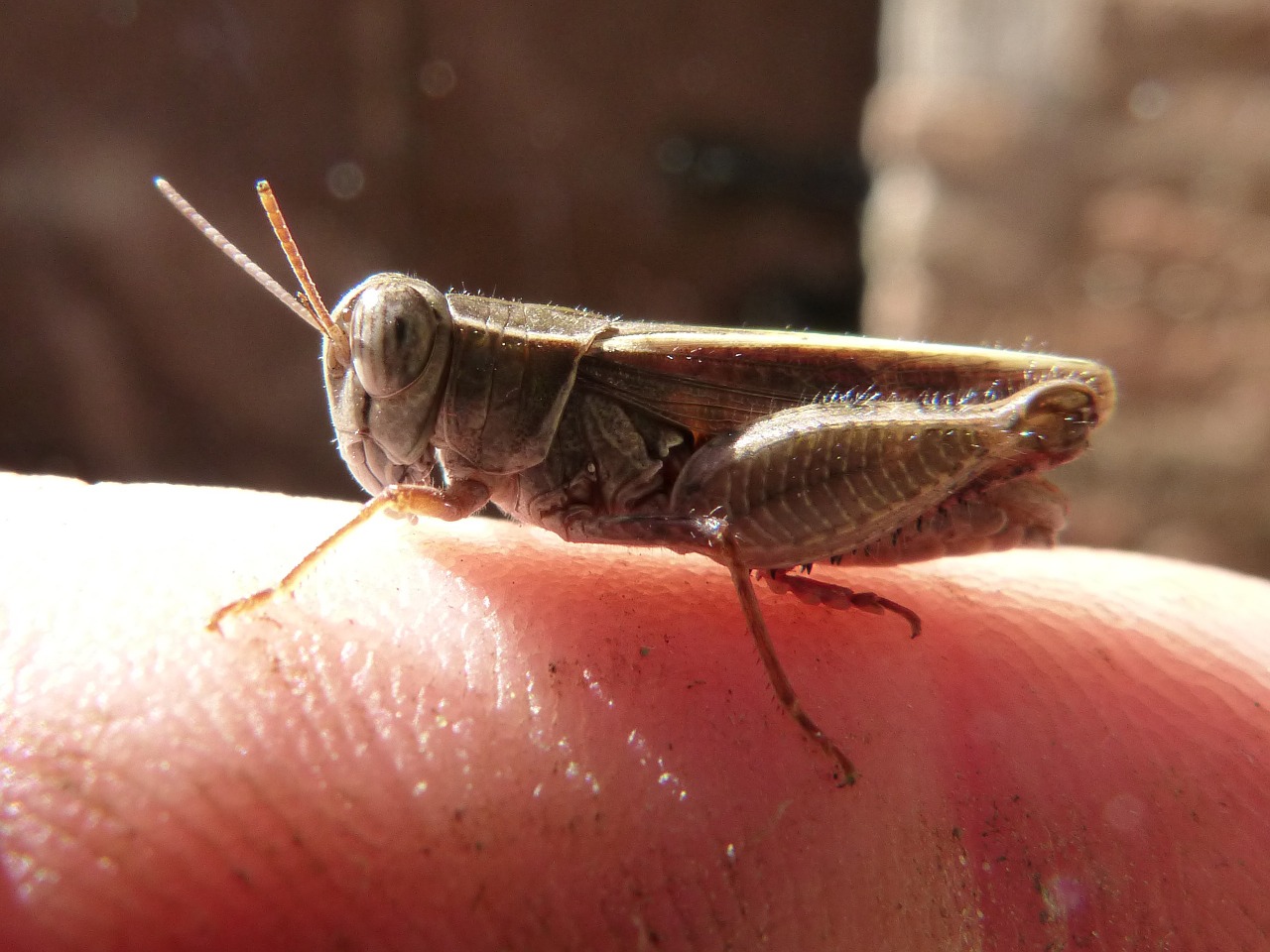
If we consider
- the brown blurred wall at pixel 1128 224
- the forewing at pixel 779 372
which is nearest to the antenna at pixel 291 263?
the forewing at pixel 779 372

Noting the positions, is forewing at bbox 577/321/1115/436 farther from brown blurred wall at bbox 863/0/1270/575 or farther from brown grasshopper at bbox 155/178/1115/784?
brown blurred wall at bbox 863/0/1270/575

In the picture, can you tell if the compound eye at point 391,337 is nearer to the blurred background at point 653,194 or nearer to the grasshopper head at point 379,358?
the grasshopper head at point 379,358

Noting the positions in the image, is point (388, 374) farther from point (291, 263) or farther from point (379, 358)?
point (291, 263)

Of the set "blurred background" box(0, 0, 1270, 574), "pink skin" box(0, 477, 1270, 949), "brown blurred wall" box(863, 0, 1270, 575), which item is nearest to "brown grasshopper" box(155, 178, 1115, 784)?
"pink skin" box(0, 477, 1270, 949)

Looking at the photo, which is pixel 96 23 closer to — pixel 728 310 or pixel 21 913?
pixel 728 310

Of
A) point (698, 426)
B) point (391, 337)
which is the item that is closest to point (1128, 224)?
point (698, 426)

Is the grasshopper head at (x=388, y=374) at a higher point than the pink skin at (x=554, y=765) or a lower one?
higher
